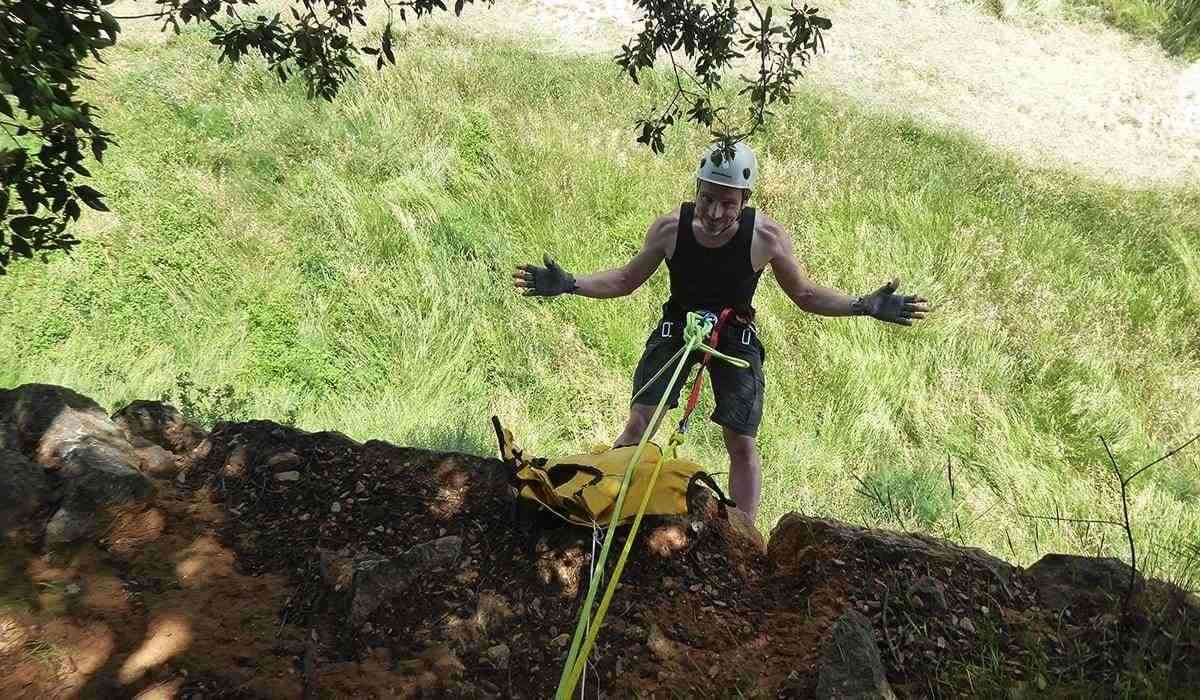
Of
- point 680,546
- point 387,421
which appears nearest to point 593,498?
point 680,546

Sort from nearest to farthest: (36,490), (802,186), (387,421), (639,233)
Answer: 1. (36,490)
2. (387,421)
3. (639,233)
4. (802,186)

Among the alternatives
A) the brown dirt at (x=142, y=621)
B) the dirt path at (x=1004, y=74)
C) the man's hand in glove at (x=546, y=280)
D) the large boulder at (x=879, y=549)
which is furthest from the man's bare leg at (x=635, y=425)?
the dirt path at (x=1004, y=74)

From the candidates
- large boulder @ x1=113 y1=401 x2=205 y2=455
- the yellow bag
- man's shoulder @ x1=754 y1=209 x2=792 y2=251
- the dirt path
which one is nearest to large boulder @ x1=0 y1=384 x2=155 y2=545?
large boulder @ x1=113 y1=401 x2=205 y2=455

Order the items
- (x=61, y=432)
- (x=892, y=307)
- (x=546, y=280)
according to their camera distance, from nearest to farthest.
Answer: (x=61, y=432) → (x=892, y=307) → (x=546, y=280)

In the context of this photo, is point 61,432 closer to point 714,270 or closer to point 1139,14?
point 714,270

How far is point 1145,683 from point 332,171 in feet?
24.0

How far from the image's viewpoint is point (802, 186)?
26.1 ft

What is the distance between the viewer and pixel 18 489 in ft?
7.85

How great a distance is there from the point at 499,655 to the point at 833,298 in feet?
7.70

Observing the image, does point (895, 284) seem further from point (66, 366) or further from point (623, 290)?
point (66, 366)

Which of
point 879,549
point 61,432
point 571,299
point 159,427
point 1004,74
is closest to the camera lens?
point 879,549

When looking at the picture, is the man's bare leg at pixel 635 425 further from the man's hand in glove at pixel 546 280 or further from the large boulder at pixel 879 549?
the large boulder at pixel 879 549

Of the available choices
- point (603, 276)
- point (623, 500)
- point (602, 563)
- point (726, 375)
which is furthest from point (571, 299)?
point (602, 563)

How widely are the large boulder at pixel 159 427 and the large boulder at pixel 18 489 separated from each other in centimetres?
46
